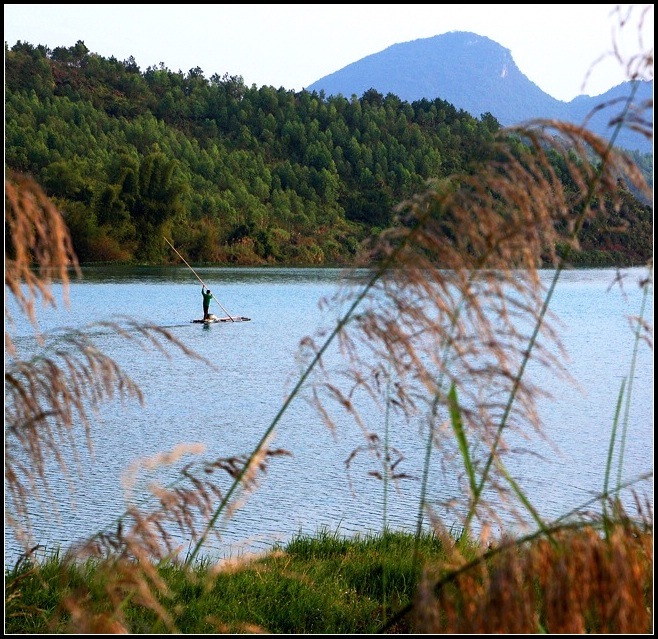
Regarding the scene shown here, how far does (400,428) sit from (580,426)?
8.54 ft

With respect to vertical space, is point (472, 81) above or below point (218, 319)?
above

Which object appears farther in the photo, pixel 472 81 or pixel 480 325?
pixel 472 81

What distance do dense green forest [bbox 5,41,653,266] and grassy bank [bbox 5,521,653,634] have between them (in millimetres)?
42699

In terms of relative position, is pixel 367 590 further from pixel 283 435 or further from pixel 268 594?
Answer: pixel 283 435

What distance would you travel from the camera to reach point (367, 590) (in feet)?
13.7

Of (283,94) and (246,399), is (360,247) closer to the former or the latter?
(246,399)

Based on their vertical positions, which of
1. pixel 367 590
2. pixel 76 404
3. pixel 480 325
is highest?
pixel 480 325

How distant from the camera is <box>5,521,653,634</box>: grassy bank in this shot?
1.34 metres

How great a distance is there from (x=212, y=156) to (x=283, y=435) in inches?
2664

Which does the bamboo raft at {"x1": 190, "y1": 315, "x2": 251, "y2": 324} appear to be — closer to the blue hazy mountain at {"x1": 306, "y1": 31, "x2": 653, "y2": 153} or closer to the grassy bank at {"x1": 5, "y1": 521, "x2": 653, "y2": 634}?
the blue hazy mountain at {"x1": 306, "y1": 31, "x2": 653, "y2": 153}

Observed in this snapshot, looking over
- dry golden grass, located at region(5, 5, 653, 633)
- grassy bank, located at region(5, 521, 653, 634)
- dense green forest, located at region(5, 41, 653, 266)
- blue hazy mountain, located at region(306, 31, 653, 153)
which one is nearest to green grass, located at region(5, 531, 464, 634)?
grassy bank, located at region(5, 521, 653, 634)

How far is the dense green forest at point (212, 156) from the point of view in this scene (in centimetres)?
5756

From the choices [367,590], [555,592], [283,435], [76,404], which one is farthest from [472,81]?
[555,592]

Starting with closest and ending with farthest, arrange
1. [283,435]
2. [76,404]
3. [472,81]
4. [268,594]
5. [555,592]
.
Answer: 1. [555,592]
2. [76,404]
3. [268,594]
4. [283,435]
5. [472,81]
